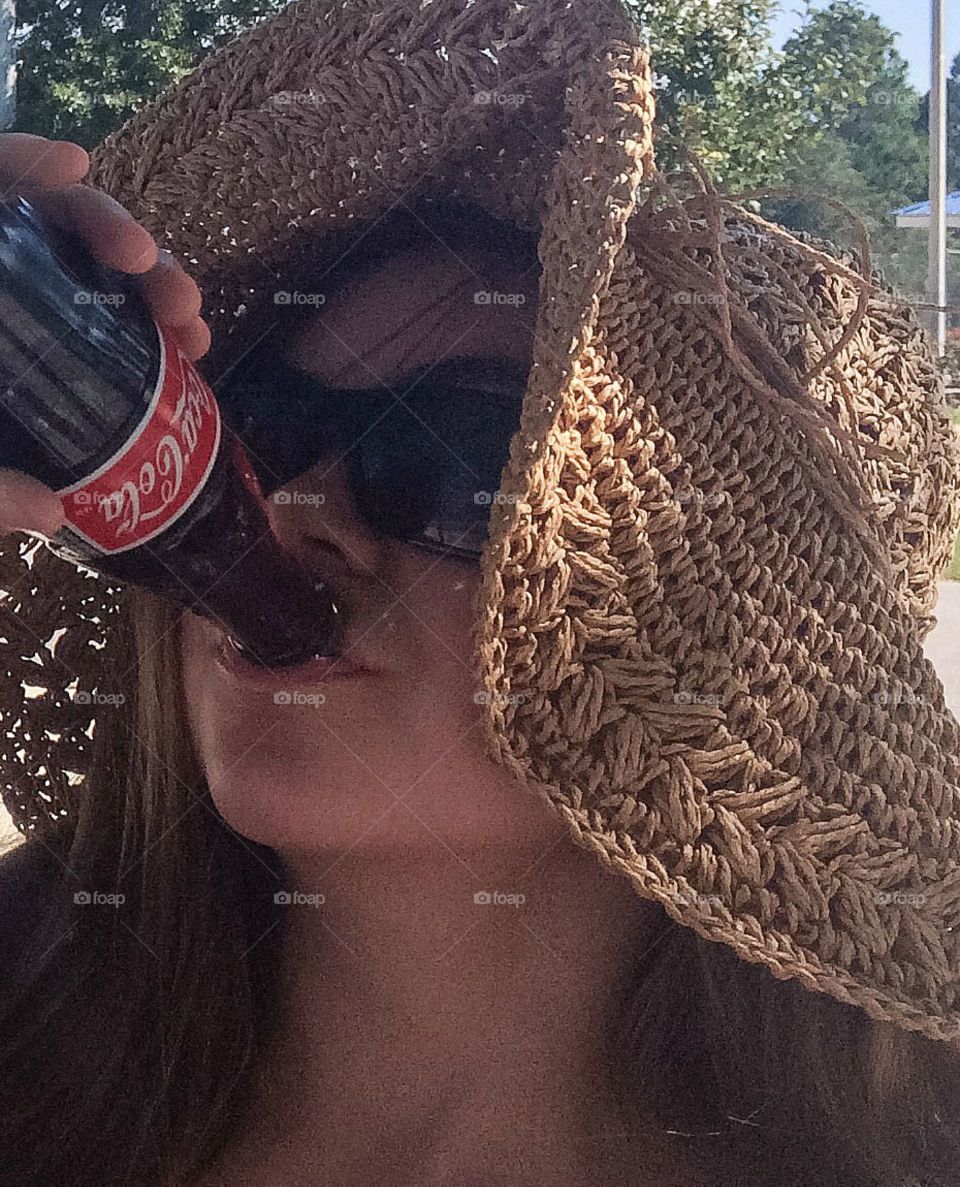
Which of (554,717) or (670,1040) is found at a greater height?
(554,717)

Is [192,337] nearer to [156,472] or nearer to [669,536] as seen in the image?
[156,472]

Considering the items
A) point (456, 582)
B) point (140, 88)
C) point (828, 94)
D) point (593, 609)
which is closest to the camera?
point (593, 609)

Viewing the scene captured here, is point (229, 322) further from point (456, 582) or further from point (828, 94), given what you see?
point (828, 94)

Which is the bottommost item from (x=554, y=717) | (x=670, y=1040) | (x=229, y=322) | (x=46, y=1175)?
(x=670, y=1040)

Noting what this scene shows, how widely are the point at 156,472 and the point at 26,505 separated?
62 millimetres

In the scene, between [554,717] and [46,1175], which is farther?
[46,1175]

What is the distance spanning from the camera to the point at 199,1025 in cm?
76

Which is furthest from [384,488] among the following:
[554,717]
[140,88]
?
[140,88]

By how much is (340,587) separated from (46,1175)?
16.2 inches

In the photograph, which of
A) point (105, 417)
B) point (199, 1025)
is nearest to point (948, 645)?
point (199, 1025)

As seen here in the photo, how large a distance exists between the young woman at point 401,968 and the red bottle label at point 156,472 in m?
0.04

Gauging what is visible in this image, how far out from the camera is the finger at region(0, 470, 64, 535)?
18.7 inches

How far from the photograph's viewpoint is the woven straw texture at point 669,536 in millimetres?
529

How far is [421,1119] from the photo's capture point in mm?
689
